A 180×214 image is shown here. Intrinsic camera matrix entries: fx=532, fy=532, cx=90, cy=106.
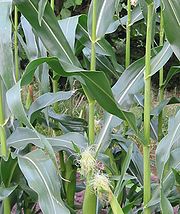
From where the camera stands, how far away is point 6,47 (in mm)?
987

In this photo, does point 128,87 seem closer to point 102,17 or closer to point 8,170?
point 102,17

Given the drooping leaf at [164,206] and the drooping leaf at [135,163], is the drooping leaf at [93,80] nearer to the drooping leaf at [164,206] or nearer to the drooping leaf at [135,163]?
the drooping leaf at [164,206]

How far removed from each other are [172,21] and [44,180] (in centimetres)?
38

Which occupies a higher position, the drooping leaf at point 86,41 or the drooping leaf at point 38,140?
the drooping leaf at point 86,41

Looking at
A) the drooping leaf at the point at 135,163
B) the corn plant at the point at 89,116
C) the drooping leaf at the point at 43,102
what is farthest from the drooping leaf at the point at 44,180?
the drooping leaf at the point at 135,163

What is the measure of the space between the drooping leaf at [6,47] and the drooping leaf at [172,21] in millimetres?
289

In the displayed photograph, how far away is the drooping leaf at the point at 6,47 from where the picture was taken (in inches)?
38.4

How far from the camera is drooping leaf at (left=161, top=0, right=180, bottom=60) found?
974mm

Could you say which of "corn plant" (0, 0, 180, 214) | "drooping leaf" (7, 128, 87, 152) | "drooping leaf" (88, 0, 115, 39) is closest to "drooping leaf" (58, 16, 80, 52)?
"corn plant" (0, 0, 180, 214)

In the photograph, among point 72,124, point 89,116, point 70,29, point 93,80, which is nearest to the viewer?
point 93,80

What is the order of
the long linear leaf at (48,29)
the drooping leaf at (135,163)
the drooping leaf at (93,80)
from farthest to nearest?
the drooping leaf at (135,163)
the long linear leaf at (48,29)
the drooping leaf at (93,80)

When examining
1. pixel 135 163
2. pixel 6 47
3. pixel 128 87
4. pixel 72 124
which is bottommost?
pixel 135 163

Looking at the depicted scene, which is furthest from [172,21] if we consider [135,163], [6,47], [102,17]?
[135,163]

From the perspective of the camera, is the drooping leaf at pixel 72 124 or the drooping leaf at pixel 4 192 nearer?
the drooping leaf at pixel 4 192
